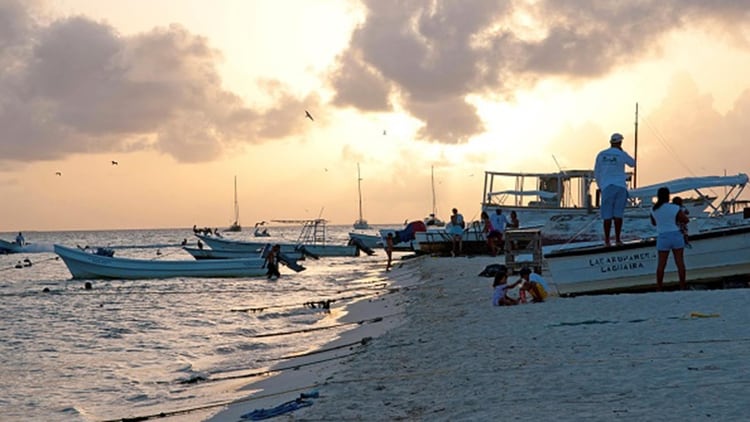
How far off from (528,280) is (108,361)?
29.3 feet

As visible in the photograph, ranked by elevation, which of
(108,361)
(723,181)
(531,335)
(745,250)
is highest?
(723,181)

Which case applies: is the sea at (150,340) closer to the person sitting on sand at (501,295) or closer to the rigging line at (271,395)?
the rigging line at (271,395)

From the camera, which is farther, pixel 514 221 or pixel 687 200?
pixel 687 200

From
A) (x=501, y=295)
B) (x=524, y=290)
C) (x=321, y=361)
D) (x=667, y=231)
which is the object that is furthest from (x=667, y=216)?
(x=321, y=361)

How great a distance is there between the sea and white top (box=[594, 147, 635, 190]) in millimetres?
6600

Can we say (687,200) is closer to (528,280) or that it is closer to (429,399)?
(528,280)

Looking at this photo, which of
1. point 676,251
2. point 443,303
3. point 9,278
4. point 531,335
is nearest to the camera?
point 531,335

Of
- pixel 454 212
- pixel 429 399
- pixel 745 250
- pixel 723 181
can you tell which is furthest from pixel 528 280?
pixel 454 212

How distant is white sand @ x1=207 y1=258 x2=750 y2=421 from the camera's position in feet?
23.2

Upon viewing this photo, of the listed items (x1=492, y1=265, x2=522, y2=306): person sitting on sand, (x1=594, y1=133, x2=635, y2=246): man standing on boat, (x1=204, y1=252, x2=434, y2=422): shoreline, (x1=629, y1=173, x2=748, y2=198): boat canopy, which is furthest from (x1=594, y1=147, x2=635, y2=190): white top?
(x1=629, y1=173, x2=748, y2=198): boat canopy

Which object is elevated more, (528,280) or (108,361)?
(528,280)

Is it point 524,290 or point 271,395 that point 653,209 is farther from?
point 271,395

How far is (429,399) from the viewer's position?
27.5 ft

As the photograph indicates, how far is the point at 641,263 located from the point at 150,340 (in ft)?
39.5
